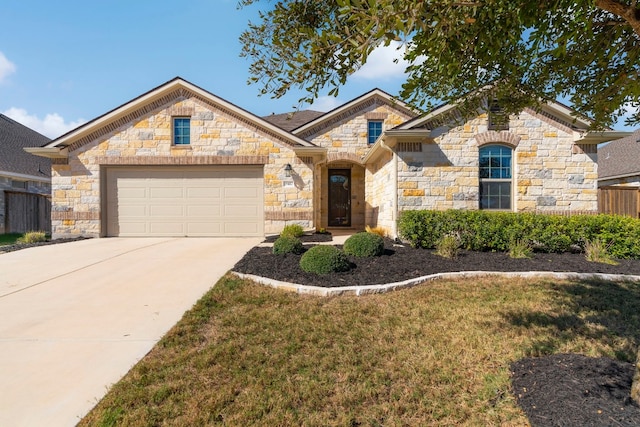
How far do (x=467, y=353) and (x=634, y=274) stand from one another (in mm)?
5233

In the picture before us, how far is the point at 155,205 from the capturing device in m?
11.7

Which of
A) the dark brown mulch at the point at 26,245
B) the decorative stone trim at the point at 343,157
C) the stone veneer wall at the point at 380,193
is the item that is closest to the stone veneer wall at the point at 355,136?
the decorative stone trim at the point at 343,157

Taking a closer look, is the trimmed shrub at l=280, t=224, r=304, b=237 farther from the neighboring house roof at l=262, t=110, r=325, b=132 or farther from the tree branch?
the tree branch

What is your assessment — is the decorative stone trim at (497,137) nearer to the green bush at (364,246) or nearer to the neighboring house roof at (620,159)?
the green bush at (364,246)

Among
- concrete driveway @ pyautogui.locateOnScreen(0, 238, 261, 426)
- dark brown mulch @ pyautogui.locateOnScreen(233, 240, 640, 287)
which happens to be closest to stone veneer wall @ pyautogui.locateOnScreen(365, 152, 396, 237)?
dark brown mulch @ pyautogui.locateOnScreen(233, 240, 640, 287)

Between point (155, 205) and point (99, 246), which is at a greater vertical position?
point (155, 205)

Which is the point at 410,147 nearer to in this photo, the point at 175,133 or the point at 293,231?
the point at 293,231

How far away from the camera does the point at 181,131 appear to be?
11688 millimetres

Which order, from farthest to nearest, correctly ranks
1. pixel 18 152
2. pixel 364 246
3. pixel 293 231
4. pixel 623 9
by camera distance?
1. pixel 18 152
2. pixel 293 231
3. pixel 364 246
4. pixel 623 9

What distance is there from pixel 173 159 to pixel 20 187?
10.2 metres

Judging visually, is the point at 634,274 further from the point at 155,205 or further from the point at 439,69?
the point at 155,205

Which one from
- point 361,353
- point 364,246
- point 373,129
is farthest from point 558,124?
point 361,353

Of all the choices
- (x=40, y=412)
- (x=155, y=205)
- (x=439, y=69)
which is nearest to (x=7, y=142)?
(x=155, y=205)

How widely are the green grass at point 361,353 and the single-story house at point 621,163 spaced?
1460 cm
